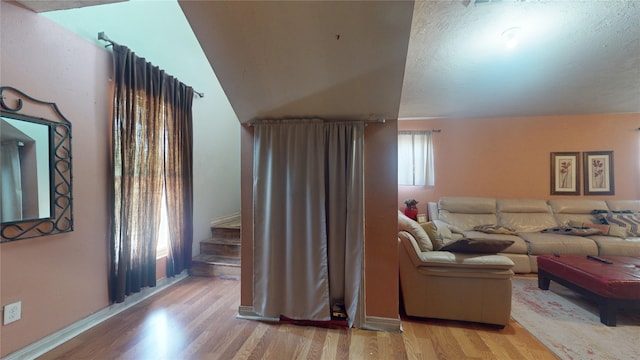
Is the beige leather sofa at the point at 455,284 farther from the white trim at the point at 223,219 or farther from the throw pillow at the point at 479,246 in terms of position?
the white trim at the point at 223,219

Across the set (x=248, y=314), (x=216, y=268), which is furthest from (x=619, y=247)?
(x=216, y=268)

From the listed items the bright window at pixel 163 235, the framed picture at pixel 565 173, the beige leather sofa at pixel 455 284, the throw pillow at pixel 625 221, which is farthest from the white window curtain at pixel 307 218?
the framed picture at pixel 565 173

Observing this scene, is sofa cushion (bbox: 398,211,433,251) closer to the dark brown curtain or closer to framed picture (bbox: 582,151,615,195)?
the dark brown curtain

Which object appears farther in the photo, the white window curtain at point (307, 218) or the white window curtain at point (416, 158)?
the white window curtain at point (416, 158)

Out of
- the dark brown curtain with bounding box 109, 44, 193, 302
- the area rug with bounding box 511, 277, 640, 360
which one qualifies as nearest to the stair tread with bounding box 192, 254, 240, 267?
the dark brown curtain with bounding box 109, 44, 193, 302

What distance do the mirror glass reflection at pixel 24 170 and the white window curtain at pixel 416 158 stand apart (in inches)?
179

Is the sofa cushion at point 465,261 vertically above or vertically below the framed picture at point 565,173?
below

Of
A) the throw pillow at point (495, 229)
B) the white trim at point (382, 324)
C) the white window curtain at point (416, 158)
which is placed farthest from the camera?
the white window curtain at point (416, 158)

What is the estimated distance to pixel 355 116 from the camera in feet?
6.59

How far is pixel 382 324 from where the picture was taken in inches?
79.2

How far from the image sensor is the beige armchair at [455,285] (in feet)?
6.55

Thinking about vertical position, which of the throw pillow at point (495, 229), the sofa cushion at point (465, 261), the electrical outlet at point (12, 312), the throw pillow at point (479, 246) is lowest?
the electrical outlet at point (12, 312)

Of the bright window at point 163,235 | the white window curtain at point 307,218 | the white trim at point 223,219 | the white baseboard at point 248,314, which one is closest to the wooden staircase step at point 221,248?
the white trim at point 223,219

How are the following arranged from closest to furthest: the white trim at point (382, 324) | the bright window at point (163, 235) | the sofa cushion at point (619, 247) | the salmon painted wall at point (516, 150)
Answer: the white trim at point (382, 324), the bright window at point (163, 235), the sofa cushion at point (619, 247), the salmon painted wall at point (516, 150)
